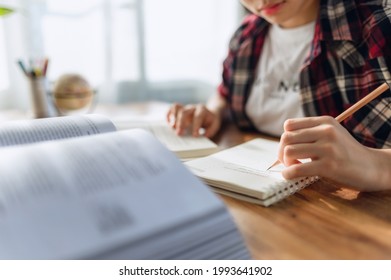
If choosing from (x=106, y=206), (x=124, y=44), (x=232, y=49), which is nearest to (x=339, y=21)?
(x=232, y=49)

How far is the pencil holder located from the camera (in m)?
0.92


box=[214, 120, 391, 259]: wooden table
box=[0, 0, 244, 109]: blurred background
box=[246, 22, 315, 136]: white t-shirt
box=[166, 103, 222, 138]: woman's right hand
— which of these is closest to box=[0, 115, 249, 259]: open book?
box=[214, 120, 391, 259]: wooden table

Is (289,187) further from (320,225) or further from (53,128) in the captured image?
(53,128)

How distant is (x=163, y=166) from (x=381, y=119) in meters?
0.46

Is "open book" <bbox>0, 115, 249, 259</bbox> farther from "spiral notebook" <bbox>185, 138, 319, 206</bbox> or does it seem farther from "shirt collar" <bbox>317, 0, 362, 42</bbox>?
"shirt collar" <bbox>317, 0, 362, 42</bbox>

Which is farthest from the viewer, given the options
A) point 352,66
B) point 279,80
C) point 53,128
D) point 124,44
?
point 124,44

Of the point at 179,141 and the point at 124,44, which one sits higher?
the point at 124,44

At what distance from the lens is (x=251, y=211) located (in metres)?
0.44

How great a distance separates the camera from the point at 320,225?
1.32 feet

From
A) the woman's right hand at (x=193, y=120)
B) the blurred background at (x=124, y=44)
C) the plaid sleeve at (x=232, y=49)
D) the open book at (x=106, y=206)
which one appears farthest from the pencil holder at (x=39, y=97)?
the open book at (x=106, y=206)

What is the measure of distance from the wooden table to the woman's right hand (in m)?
0.33

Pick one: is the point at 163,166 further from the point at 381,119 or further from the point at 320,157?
the point at 381,119

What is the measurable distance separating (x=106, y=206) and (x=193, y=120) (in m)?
0.52
